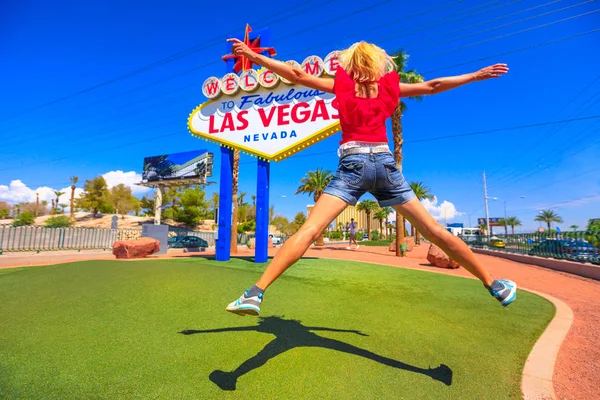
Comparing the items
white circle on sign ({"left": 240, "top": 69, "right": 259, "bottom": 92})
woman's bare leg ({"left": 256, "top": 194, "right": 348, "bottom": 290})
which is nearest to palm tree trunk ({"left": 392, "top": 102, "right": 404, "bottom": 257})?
white circle on sign ({"left": 240, "top": 69, "right": 259, "bottom": 92})

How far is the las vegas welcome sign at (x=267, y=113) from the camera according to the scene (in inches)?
384

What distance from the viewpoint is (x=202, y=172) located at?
42.3 metres

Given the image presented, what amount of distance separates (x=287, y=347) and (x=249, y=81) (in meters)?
9.70

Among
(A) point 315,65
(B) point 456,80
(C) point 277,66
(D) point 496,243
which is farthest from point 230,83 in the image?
(D) point 496,243

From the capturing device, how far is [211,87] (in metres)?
11.4

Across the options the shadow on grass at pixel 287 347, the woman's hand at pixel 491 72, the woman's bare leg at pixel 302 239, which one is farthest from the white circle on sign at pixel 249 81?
the woman's bare leg at pixel 302 239

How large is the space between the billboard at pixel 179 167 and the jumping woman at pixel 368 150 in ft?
138

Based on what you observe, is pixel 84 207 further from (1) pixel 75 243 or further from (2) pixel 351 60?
(2) pixel 351 60

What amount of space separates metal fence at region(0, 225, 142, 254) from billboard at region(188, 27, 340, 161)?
1531cm

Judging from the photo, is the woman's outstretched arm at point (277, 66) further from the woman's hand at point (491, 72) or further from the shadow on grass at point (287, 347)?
the shadow on grass at point (287, 347)

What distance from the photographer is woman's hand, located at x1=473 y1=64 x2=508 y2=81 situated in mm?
2493

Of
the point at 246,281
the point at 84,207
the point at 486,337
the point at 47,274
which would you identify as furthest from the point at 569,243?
the point at 84,207

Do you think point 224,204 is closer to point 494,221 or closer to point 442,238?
point 442,238

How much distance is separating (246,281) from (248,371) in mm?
3661
